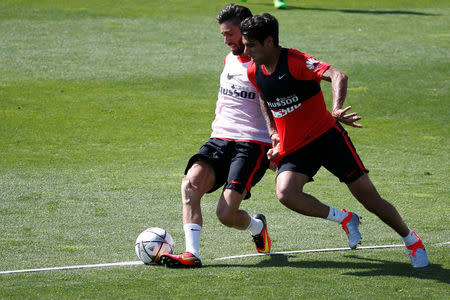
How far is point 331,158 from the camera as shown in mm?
6457

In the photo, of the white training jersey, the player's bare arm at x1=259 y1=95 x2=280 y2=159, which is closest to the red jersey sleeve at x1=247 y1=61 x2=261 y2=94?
the player's bare arm at x1=259 y1=95 x2=280 y2=159

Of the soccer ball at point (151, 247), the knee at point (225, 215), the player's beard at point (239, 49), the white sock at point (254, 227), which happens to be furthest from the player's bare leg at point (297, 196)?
the player's beard at point (239, 49)

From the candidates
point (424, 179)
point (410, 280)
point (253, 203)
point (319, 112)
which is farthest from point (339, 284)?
point (424, 179)

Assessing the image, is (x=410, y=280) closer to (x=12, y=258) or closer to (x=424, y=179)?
(x=12, y=258)

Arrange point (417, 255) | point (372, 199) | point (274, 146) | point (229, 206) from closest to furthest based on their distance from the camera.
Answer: point (372, 199)
point (417, 255)
point (274, 146)
point (229, 206)

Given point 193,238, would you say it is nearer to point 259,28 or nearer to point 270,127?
point 270,127

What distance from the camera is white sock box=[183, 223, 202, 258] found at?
6660 mm

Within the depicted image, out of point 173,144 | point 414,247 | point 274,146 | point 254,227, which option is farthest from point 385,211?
point 173,144

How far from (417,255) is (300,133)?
1394 mm

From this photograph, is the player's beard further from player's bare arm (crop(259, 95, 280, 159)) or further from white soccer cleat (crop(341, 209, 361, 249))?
white soccer cleat (crop(341, 209, 361, 249))

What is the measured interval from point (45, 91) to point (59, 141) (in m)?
3.87

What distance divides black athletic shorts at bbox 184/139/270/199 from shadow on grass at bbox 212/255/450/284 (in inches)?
25.9

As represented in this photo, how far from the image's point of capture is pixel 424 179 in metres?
10.9

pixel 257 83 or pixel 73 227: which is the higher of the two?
pixel 257 83
